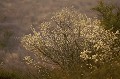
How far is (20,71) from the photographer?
128ft

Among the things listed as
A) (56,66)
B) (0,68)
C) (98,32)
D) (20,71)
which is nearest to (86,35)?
(98,32)

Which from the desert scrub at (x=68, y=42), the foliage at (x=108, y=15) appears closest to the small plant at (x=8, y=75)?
the desert scrub at (x=68, y=42)

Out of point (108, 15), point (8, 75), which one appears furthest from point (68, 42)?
point (8, 75)

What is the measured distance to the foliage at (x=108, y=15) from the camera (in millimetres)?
25797

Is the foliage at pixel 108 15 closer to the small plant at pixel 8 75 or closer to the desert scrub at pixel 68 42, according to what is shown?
the desert scrub at pixel 68 42

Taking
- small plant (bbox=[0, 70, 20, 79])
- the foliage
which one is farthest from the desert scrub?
small plant (bbox=[0, 70, 20, 79])

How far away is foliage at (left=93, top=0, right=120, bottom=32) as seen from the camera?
25.8m

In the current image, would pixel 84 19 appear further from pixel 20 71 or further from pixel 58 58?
pixel 20 71

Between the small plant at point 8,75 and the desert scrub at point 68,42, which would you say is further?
the small plant at point 8,75

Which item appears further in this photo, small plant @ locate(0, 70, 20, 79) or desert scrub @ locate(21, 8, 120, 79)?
small plant @ locate(0, 70, 20, 79)

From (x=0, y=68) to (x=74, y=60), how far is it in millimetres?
16396

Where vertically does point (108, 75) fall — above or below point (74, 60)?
below

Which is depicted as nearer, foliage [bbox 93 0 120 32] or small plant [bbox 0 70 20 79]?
foliage [bbox 93 0 120 32]

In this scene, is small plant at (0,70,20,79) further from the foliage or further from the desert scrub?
the foliage
